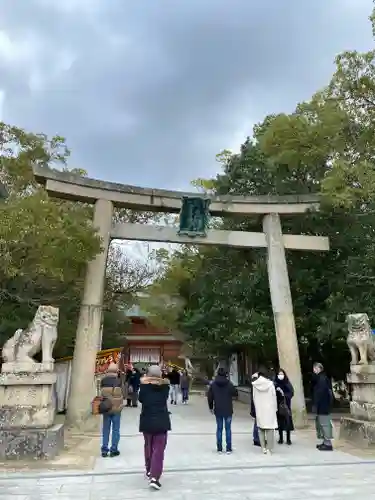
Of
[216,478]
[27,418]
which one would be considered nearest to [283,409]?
[216,478]

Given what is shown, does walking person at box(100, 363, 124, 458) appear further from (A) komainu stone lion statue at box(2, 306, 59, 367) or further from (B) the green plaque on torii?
(B) the green plaque on torii

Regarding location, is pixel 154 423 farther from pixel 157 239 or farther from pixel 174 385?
pixel 174 385

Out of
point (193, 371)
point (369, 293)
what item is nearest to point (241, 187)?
point (369, 293)

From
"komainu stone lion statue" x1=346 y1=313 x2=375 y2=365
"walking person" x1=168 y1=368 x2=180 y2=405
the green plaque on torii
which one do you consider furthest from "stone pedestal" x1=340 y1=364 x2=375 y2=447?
"walking person" x1=168 y1=368 x2=180 y2=405

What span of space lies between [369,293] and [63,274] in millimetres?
8109

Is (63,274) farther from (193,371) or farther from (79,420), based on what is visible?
(193,371)

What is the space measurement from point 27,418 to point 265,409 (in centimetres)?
396

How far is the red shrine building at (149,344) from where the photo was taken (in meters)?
36.5

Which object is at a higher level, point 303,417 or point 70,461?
point 303,417

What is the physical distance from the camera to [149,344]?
3681cm

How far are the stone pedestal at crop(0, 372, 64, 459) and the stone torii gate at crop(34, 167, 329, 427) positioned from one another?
11.5 ft

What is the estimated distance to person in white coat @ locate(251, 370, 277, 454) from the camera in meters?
8.16

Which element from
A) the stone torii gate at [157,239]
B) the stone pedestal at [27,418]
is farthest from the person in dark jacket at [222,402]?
the stone torii gate at [157,239]

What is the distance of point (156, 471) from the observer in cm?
564
